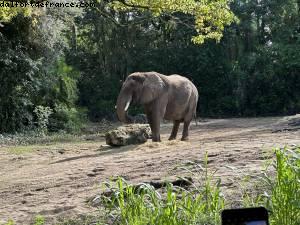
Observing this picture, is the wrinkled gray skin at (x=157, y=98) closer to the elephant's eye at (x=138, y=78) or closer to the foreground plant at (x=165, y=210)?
the elephant's eye at (x=138, y=78)

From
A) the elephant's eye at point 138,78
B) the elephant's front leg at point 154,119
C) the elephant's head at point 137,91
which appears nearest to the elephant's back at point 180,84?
the elephant's head at point 137,91

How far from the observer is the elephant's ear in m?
13.3

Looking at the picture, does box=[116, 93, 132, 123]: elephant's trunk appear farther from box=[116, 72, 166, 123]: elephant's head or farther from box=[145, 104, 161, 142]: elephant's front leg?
box=[145, 104, 161, 142]: elephant's front leg

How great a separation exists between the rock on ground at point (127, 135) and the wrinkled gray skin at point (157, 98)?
274 millimetres

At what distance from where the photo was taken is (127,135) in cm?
1286

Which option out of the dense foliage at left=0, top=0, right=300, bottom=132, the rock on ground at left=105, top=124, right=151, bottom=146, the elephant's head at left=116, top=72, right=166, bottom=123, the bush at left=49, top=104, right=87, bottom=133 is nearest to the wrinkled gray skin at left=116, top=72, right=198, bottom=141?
the elephant's head at left=116, top=72, right=166, bottom=123

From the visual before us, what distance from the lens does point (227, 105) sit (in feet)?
89.7

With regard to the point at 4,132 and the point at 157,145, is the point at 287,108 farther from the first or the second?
the point at 157,145

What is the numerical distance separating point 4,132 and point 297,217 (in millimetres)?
15390

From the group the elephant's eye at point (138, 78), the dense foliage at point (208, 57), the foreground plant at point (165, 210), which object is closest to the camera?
the foreground plant at point (165, 210)

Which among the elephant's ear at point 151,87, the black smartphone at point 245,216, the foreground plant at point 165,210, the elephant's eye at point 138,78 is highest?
the elephant's eye at point 138,78

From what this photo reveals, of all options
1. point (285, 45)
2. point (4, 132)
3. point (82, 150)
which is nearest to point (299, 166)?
point (82, 150)

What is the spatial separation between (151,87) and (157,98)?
376 mm

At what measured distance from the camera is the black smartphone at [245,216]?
231 cm
